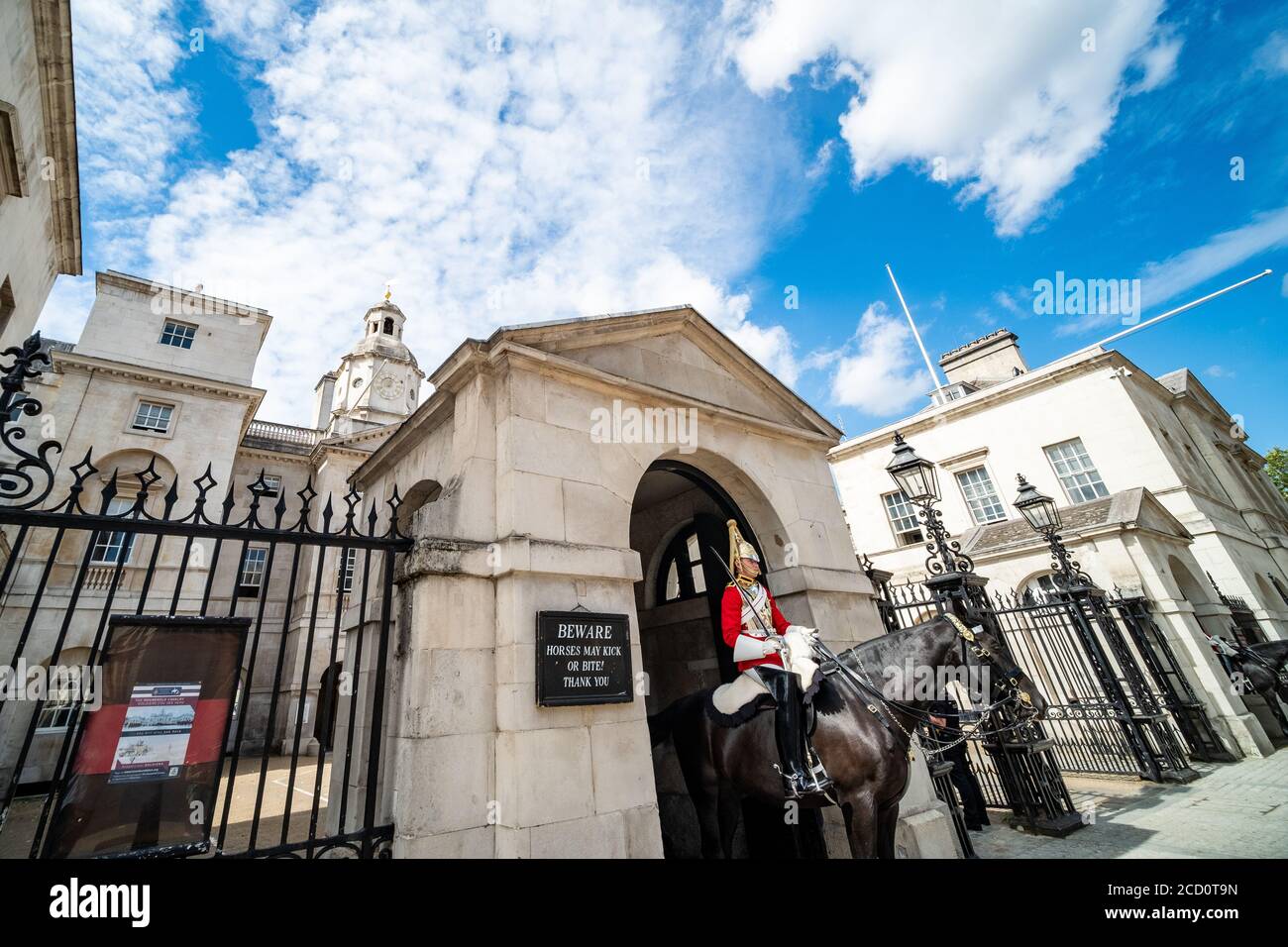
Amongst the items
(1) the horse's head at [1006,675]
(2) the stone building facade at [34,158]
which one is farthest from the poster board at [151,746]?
(2) the stone building facade at [34,158]

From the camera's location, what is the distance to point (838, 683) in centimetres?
532

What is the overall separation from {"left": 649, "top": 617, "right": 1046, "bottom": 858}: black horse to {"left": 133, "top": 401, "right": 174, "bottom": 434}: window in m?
26.1

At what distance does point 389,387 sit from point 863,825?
3716 cm

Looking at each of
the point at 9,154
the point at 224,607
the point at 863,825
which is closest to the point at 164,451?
the point at 224,607

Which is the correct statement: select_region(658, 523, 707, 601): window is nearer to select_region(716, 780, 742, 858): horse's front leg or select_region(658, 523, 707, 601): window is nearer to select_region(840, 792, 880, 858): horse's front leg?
select_region(716, 780, 742, 858): horse's front leg

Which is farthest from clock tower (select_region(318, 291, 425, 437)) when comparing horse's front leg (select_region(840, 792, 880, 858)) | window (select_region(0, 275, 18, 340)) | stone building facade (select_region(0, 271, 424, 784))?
horse's front leg (select_region(840, 792, 880, 858))

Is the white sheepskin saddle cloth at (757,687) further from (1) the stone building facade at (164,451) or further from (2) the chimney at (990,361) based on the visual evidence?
(2) the chimney at (990,361)

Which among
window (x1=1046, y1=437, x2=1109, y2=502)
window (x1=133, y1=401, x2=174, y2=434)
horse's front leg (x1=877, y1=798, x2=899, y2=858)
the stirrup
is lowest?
horse's front leg (x1=877, y1=798, x2=899, y2=858)

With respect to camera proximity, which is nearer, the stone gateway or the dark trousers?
the stone gateway

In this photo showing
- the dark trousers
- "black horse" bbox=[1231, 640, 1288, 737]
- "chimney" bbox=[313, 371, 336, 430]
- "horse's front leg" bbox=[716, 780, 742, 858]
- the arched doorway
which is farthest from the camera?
"chimney" bbox=[313, 371, 336, 430]

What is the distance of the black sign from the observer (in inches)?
177

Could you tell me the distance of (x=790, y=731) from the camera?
496cm

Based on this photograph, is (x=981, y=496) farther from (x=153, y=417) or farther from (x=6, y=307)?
(x=153, y=417)
